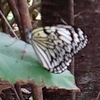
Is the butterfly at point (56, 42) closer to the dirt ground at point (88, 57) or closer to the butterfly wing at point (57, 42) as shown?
the butterfly wing at point (57, 42)

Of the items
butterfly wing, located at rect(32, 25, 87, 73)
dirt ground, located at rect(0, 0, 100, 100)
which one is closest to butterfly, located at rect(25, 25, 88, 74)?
butterfly wing, located at rect(32, 25, 87, 73)

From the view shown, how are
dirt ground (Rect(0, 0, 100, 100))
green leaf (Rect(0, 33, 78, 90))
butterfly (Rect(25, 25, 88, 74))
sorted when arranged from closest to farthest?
green leaf (Rect(0, 33, 78, 90)), butterfly (Rect(25, 25, 88, 74)), dirt ground (Rect(0, 0, 100, 100))

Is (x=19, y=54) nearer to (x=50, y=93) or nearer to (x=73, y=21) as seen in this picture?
(x=73, y=21)

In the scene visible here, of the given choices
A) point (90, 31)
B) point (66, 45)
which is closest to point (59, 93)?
point (90, 31)

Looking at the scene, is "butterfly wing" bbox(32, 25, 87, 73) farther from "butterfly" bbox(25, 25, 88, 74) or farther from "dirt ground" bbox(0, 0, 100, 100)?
"dirt ground" bbox(0, 0, 100, 100)

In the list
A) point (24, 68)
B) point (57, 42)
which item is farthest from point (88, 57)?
point (24, 68)

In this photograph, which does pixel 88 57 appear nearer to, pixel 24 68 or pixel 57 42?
pixel 57 42
